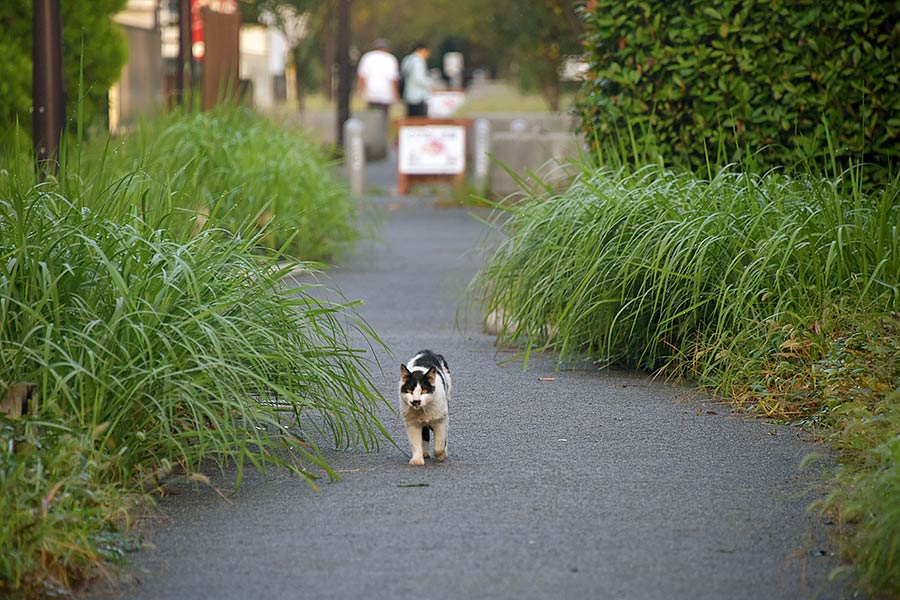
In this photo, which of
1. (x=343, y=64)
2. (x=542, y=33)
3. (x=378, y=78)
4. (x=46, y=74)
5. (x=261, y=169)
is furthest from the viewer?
(x=378, y=78)

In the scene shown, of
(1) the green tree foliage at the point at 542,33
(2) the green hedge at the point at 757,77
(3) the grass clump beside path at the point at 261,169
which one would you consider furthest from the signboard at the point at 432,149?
(2) the green hedge at the point at 757,77

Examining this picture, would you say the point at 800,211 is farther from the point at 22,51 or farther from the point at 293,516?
the point at 22,51

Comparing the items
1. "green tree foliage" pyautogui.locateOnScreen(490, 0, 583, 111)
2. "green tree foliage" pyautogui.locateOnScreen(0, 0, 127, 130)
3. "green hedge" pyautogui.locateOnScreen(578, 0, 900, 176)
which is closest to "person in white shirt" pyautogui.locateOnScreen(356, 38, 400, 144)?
"green tree foliage" pyautogui.locateOnScreen(490, 0, 583, 111)

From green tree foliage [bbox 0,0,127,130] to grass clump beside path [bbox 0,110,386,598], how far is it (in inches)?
262

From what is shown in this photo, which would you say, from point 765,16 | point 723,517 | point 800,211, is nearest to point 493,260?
point 800,211

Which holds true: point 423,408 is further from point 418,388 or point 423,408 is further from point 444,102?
point 444,102

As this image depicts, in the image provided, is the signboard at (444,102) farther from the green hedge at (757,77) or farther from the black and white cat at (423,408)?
the black and white cat at (423,408)

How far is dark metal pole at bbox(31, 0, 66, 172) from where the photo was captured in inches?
340

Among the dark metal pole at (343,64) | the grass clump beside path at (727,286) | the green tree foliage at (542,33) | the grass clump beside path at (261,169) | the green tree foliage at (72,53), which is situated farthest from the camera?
the green tree foliage at (542,33)

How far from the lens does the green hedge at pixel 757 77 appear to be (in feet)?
30.8

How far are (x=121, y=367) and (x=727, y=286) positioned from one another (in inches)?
131

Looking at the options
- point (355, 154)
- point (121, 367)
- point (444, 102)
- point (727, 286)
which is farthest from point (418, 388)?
point (444, 102)

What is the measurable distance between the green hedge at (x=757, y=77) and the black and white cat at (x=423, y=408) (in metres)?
4.23

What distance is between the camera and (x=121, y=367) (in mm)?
4953
